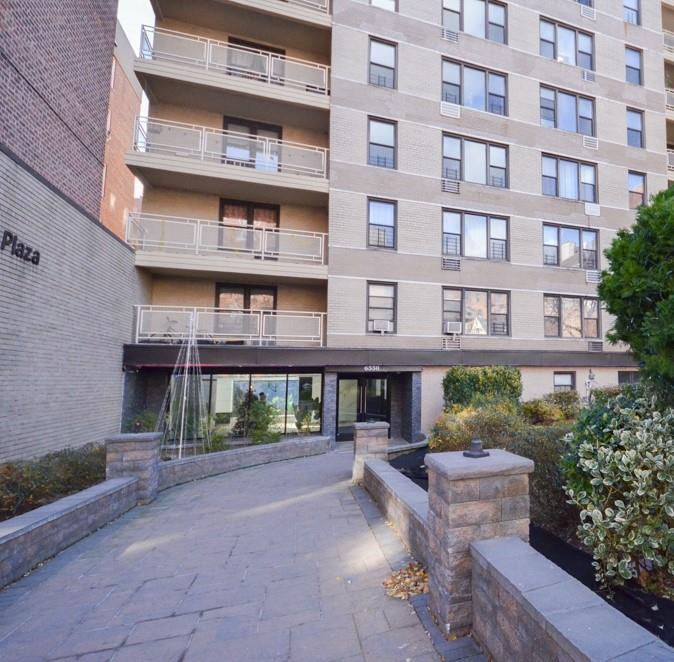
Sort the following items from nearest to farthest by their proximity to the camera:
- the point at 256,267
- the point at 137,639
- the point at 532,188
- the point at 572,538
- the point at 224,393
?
the point at 137,639 → the point at 572,538 → the point at 256,267 → the point at 224,393 → the point at 532,188

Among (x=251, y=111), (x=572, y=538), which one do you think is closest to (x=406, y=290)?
(x=251, y=111)

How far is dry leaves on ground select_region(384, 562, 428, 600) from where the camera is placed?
3.44m

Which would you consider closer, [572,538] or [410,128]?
[572,538]

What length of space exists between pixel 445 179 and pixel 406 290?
4.57m

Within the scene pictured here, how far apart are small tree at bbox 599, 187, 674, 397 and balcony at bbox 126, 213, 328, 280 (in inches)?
378

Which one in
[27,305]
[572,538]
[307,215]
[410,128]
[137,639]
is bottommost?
[137,639]

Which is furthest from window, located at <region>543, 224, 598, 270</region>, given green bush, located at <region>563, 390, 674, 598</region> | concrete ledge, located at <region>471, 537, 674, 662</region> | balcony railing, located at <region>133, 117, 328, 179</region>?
concrete ledge, located at <region>471, 537, 674, 662</region>

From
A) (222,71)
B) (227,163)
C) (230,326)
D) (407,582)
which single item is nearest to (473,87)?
(222,71)

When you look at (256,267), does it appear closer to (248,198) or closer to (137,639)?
(248,198)

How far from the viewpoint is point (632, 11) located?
17391 millimetres

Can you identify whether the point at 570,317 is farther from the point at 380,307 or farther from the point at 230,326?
the point at 230,326

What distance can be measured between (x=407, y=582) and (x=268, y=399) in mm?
10301

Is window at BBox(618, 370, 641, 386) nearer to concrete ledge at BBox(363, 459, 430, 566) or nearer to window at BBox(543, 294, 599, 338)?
window at BBox(543, 294, 599, 338)

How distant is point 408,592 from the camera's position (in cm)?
344
